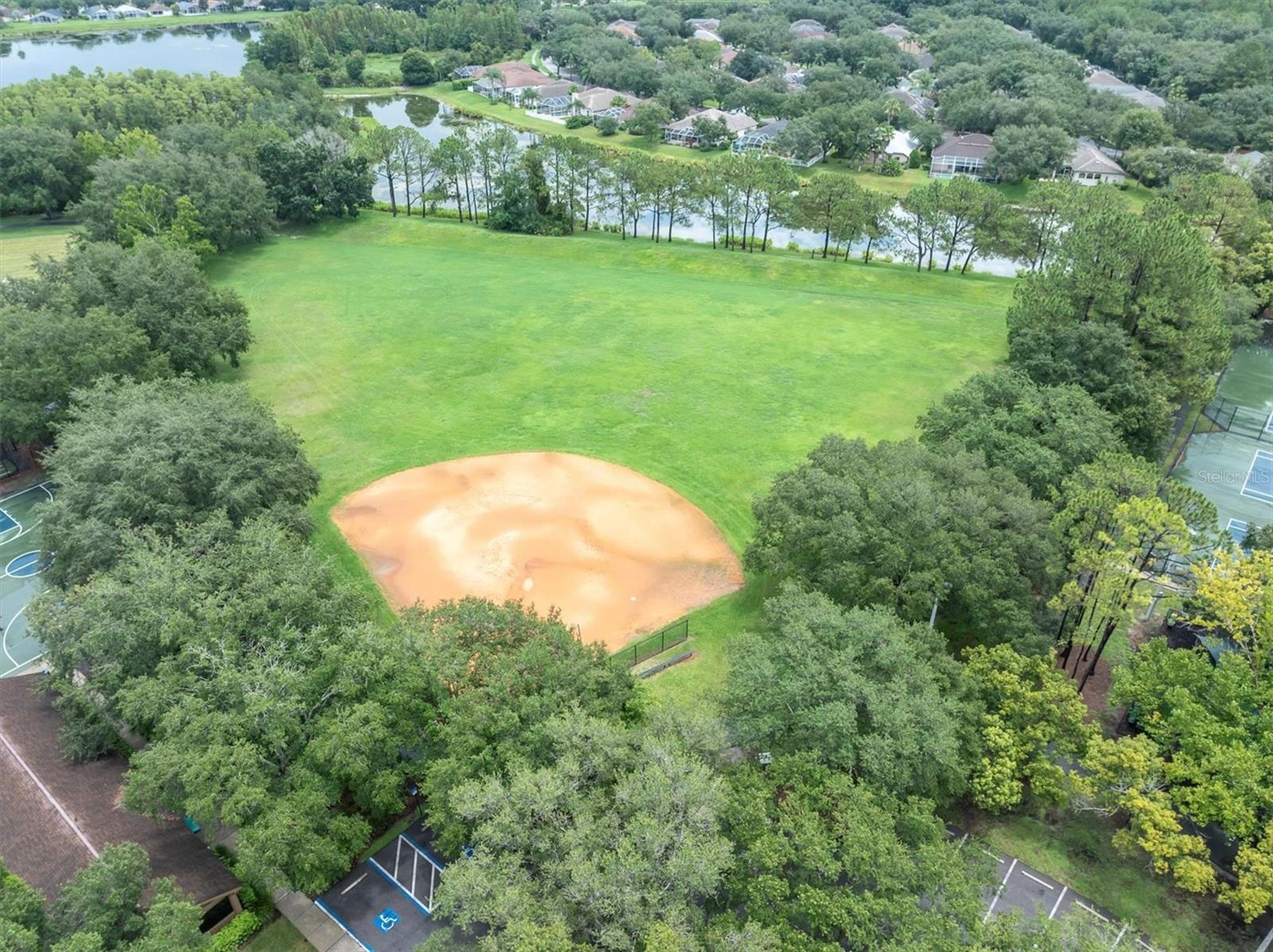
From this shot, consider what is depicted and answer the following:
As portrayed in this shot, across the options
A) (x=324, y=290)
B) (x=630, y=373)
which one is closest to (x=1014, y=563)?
(x=630, y=373)

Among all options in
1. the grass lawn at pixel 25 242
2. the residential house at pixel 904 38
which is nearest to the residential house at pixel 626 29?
the residential house at pixel 904 38

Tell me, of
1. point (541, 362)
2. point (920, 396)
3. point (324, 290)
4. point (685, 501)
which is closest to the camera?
point (685, 501)

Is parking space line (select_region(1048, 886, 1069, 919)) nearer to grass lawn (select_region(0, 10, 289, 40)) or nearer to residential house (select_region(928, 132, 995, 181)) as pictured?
residential house (select_region(928, 132, 995, 181))

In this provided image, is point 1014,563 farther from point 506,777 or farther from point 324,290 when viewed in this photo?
point 324,290

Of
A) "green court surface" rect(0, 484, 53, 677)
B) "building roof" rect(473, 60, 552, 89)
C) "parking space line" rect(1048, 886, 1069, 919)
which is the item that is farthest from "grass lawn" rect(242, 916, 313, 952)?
"building roof" rect(473, 60, 552, 89)

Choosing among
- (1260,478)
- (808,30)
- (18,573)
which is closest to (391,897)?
(18,573)
